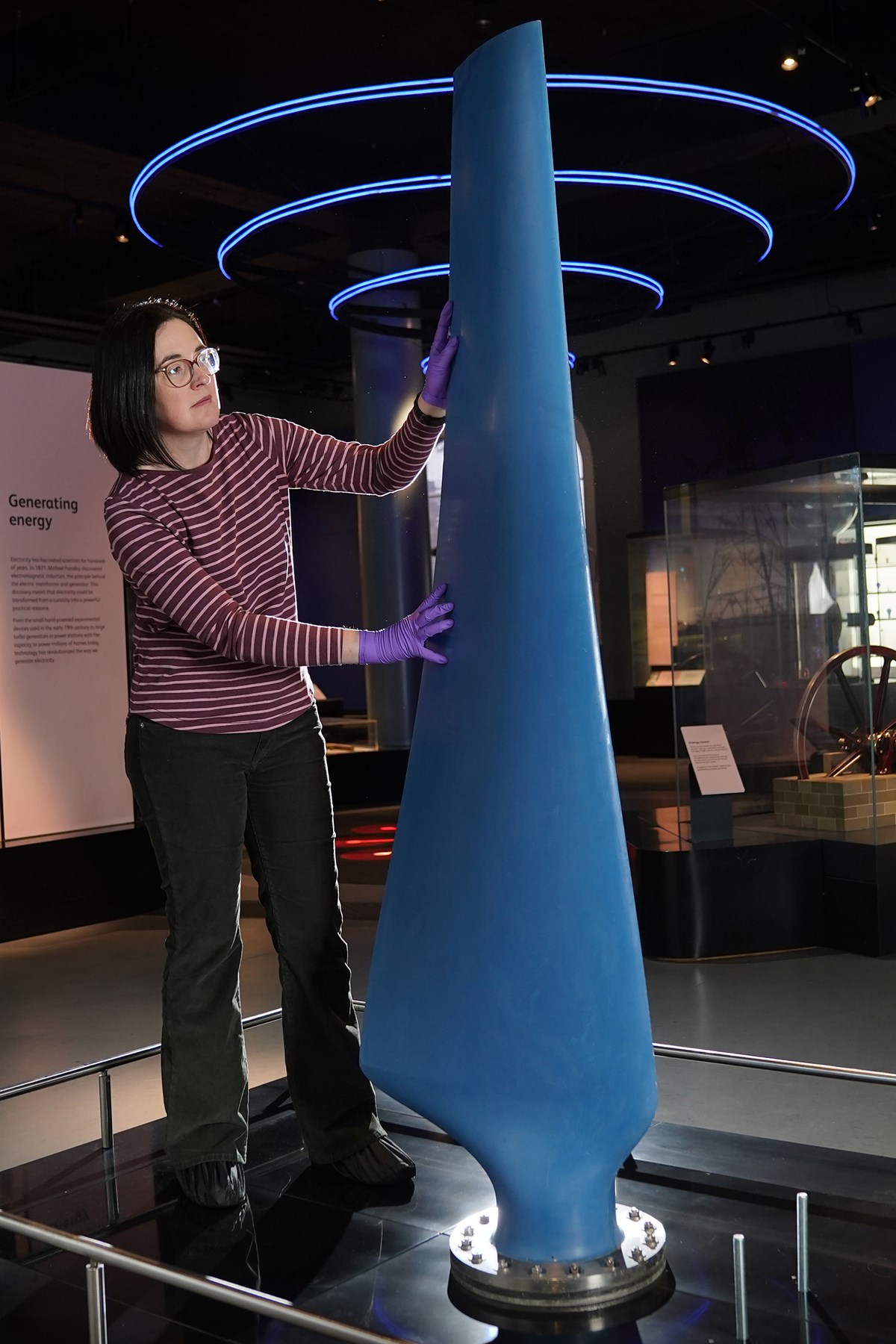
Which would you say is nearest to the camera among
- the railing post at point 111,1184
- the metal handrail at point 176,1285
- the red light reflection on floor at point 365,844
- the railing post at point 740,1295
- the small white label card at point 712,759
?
the metal handrail at point 176,1285

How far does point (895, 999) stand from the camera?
4.45m

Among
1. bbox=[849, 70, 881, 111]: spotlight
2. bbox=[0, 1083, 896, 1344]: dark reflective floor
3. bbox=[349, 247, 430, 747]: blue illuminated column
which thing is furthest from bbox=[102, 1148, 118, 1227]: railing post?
bbox=[349, 247, 430, 747]: blue illuminated column

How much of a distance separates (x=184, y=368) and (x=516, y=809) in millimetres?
942

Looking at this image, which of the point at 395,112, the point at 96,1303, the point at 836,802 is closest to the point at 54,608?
the point at 395,112

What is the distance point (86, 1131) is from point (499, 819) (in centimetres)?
205

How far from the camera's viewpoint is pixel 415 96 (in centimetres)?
492

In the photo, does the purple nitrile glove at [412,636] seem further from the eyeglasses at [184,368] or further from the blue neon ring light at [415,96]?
the blue neon ring light at [415,96]

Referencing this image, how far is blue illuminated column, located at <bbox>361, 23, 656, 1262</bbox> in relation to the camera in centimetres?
191

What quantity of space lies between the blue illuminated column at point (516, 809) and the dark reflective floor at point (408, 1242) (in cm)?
17

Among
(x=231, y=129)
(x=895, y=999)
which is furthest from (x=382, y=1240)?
(x=231, y=129)

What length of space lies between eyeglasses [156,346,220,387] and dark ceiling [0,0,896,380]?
10.8ft

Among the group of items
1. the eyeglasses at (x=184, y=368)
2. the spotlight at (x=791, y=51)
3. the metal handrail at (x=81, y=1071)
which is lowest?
the metal handrail at (x=81, y=1071)

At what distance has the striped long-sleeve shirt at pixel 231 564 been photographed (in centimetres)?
218

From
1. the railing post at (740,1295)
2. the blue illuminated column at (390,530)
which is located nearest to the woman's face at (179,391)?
the railing post at (740,1295)
